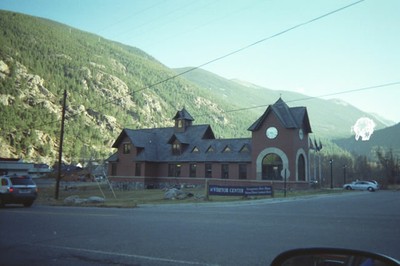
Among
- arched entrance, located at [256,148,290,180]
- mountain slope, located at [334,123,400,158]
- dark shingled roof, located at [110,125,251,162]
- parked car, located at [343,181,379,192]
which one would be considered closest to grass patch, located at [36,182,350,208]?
arched entrance, located at [256,148,290,180]

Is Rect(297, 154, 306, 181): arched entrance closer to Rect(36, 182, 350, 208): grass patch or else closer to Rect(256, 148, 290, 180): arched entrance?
Rect(256, 148, 290, 180): arched entrance

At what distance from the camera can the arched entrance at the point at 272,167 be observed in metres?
44.7

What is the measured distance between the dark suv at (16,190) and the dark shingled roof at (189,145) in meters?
30.0

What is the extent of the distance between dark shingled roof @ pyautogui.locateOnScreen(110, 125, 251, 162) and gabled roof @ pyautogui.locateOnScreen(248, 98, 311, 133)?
400cm

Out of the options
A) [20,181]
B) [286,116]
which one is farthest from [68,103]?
[20,181]

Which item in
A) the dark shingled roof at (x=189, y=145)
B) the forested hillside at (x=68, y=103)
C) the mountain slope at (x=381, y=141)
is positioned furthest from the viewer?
the mountain slope at (x=381, y=141)

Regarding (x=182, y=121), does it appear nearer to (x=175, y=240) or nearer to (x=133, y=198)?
(x=133, y=198)

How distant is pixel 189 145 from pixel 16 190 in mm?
34744

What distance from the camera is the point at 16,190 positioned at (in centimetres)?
2108

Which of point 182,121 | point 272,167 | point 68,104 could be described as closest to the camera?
point 272,167

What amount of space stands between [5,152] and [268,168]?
9135cm

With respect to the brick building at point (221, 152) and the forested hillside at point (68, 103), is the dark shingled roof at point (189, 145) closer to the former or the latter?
the brick building at point (221, 152)

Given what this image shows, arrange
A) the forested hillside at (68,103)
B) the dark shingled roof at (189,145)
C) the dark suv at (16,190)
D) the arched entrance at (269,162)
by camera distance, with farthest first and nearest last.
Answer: the forested hillside at (68,103), the dark shingled roof at (189,145), the arched entrance at (269,162), the dark suv at (16,190)

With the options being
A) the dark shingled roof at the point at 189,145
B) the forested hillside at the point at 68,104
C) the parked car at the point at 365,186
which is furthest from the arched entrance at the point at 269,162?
the forested hillside at the point at 68,104
